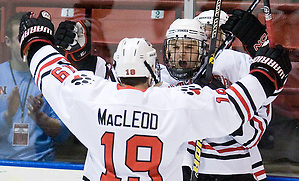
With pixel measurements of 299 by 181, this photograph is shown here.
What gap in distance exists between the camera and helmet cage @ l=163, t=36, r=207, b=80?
1.84 m

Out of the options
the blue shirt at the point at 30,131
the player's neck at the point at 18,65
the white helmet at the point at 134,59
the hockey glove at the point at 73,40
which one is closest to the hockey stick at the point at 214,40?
the white helmet at the point at 134,59

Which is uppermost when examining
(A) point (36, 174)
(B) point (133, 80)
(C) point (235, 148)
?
(B) point (133, 80)

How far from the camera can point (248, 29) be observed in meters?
1.68

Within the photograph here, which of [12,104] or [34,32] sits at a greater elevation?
[34,32]

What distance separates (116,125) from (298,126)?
1460 mm

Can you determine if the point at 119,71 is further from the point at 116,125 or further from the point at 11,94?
the point at 11,94

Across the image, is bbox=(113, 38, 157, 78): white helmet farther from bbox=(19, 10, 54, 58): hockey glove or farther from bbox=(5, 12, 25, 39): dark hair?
bbox=(5, 12, 25, 39): dark hair

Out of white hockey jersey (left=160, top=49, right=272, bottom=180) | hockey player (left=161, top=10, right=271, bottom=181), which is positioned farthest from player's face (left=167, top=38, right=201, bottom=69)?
white hockey jersey (left=160, top=49, right=272, bottom=180)

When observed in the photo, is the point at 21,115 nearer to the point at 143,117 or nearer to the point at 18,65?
the point at 18,65

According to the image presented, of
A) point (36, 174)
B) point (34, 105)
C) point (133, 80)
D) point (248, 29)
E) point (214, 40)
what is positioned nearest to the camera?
point (133, 80)

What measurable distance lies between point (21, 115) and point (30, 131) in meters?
0.11

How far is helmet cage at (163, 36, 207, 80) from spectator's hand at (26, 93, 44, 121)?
1.16 metres

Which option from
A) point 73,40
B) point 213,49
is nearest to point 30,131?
point 73,40

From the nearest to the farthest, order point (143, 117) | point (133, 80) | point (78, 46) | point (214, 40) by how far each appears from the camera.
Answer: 1. point (143, 117)
2. point (133, 80)
3. point (214, 40)
4. point (78, 46)
